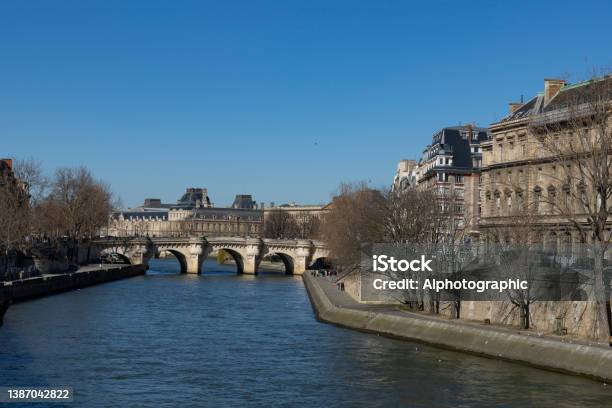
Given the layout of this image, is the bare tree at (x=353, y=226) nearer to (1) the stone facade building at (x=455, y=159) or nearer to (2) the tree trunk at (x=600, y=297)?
(1) the stone facade building at (x=455, y=159)

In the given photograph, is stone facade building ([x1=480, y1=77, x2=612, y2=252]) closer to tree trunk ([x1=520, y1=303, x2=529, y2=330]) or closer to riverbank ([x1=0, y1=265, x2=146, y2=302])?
tree trunk ([x1=520, y1=303, x2=529, y2=330])

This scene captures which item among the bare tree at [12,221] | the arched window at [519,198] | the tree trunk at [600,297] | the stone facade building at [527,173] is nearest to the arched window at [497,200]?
the stone facade building at [527,173]

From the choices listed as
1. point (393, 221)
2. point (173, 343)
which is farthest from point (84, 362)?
point (393, 221)

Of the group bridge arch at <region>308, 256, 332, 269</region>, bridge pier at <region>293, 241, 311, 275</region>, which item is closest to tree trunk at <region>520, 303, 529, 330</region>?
bridge arch at <region>308, 256, 332, 269</region>

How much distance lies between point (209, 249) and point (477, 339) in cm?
9311

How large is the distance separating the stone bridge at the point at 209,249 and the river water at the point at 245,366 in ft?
218

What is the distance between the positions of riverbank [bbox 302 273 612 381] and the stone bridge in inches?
2695

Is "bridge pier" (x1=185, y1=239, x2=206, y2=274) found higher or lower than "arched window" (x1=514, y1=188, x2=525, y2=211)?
lower

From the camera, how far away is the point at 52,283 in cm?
8094

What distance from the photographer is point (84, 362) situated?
42.7 m

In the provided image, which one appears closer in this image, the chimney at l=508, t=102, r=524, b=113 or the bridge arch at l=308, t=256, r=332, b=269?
the chimney at l=508, t=102, r=524, b=113

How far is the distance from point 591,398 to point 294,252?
102338 mm

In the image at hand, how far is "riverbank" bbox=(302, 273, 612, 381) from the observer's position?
A: 3903cm

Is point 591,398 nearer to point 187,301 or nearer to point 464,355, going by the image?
point 464,355
